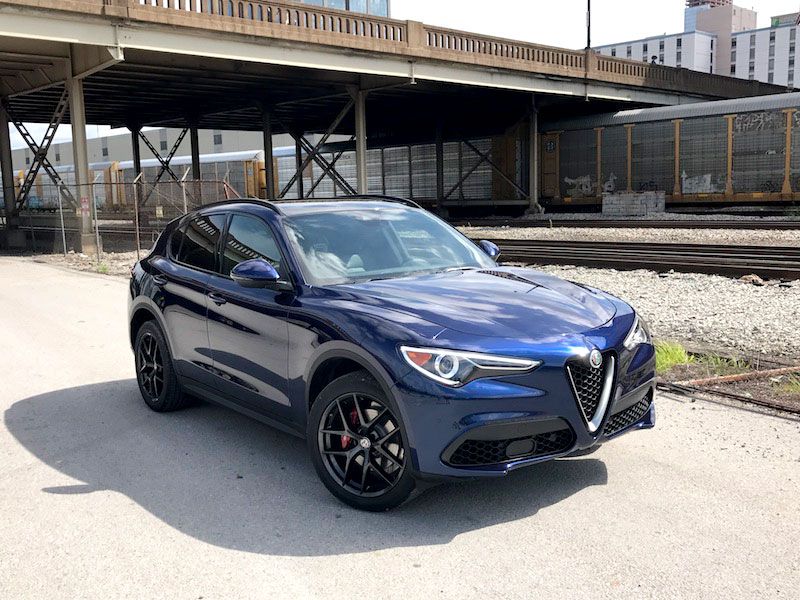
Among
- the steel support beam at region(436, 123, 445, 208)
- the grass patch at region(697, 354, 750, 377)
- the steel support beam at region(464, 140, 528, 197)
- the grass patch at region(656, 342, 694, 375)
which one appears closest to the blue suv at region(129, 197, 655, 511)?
the grass patch at region(656, 342, 694, 375)

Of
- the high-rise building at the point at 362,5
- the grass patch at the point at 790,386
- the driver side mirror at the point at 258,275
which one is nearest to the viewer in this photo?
the driver side mirror at the point at 258,275

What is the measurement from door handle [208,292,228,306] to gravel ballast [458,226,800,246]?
14.8 meters

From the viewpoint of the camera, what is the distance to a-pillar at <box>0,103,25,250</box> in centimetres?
2691

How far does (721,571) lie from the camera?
3.37m

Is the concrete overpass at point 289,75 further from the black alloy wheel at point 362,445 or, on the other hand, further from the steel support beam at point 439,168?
the black alloy wheel at point 362,445

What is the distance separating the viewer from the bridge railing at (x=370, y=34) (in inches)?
798

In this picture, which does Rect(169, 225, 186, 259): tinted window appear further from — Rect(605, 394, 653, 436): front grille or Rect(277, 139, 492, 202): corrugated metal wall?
Rect(277, 139, 492, 202): corrugated metal wall

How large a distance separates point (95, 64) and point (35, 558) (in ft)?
66.1

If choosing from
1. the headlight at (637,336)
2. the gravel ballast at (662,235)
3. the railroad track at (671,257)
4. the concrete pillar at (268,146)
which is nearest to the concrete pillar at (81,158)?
the concrete pillar at (268,146)

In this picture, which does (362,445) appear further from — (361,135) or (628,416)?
(361,135)

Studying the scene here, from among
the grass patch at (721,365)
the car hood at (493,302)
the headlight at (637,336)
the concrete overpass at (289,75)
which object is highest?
the concrete overpass at (289,75)

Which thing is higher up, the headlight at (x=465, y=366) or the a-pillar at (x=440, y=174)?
the a-pillar at (x=440, y=174)

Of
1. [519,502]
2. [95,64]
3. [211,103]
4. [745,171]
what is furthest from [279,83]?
[519,502]

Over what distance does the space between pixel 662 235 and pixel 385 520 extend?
62.0 ft
